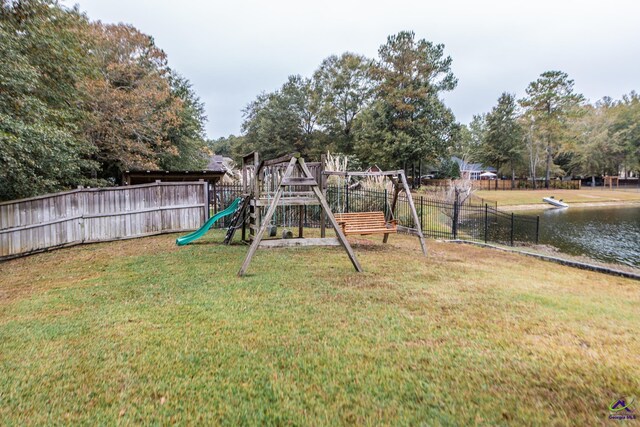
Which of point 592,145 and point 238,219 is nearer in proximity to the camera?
point 238,219

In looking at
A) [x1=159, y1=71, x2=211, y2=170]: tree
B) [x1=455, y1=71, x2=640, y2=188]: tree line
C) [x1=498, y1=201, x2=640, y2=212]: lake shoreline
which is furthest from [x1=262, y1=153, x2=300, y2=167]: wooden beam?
[x1=455, y1=71, x2=640, y2=188]: tree line

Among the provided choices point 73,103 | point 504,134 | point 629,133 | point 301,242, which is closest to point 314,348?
point 301,242

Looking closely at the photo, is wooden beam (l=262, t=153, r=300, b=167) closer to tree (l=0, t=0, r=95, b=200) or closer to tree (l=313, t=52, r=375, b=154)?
tree (l=0, t=0, r=95, b=200)

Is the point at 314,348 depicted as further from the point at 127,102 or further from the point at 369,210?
the point at 127,102

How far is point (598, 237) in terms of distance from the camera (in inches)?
519

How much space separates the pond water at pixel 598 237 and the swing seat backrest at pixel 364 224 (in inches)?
250

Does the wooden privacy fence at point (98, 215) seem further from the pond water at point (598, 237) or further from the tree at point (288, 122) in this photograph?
the tree at point (288, 122)

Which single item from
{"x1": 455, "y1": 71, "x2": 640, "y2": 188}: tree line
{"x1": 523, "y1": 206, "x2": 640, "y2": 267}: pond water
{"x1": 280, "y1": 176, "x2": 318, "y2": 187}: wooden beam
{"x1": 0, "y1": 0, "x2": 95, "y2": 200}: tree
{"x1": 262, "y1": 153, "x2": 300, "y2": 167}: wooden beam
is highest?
{"x1": 455, "y1": 71, "x2": 640, "y2": 188}: tree line

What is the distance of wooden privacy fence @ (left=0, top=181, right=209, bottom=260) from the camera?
7406mm

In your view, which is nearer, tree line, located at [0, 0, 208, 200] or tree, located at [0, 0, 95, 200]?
tree, located at [0, 0, 95, 200]

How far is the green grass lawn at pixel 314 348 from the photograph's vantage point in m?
2.06

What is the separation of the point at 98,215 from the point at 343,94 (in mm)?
32741

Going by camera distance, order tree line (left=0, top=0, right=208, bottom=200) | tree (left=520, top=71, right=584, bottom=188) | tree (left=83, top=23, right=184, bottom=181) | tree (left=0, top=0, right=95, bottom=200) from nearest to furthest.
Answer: tree (left=0, top=0, right=95, bottom=200) → tree line (left=0, top=0, right=208, bottom=200) → tree (left=83, top=23, right=184, bottom=181) → tree (left=520, top=71, right=584, bottom=188)

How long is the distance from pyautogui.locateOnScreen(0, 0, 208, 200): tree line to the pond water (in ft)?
46.1
